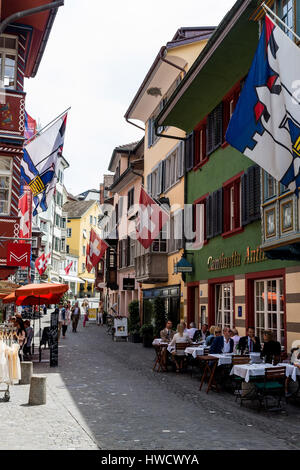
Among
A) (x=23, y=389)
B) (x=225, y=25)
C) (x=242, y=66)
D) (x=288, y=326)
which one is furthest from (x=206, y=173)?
(x=23, y=389)

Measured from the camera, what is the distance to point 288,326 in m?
13.3

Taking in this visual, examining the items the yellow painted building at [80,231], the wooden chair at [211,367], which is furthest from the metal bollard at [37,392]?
the yellow painted building at [80,231]

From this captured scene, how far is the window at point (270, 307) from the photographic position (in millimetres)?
14328

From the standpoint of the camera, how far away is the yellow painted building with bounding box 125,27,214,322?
2408 cm

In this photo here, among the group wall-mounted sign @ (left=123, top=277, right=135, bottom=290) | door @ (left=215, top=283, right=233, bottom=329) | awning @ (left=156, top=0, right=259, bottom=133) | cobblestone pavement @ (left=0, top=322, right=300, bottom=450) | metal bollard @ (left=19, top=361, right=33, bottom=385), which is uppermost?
awning @ (left=156, top=0, right=259, bottom=133)

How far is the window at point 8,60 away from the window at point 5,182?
277 centimetres

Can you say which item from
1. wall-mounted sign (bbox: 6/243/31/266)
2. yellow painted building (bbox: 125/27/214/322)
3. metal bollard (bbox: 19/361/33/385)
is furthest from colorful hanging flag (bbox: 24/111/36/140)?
metal bollard (bbox: 19/361/33/385)

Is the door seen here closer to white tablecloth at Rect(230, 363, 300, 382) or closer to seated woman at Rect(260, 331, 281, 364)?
seated woman at Rect(260, 331, 281, 364)

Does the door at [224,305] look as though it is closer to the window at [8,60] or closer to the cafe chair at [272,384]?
the cafe chair at [272,384]

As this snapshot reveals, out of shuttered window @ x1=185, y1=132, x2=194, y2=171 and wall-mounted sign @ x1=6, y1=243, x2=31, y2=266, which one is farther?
shuttered window @ x1=185, y1=132, x2=194, y2=171

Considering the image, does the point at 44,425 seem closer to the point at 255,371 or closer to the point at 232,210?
the point at 255,371

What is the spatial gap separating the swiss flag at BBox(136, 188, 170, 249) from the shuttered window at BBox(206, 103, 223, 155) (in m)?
3.09

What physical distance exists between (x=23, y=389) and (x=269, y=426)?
6209mm
